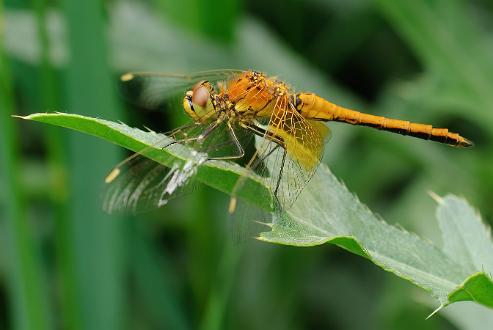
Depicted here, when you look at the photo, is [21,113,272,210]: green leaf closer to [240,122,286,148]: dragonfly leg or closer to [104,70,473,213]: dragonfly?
[104,70,473,213]: dragonfly

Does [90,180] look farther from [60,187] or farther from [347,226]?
[347,226]

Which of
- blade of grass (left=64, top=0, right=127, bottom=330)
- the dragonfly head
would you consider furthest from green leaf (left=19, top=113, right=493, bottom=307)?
Answer: blade of grass (left=64, top=0, right=127, bottom=330)

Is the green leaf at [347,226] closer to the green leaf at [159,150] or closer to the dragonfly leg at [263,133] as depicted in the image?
the green leaf at [159,150]

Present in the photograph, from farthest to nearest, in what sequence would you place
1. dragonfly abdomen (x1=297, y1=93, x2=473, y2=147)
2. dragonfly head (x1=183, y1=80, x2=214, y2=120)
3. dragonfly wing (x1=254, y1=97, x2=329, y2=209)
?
dragonfly abdomen (x1=297, y1=93, x2=473, y2=147)
dragonfly head (x1=183, y1=80, x2=214, y2=120)
dragonfly wing (x1=254, y1=97, x2=329, y2=209)

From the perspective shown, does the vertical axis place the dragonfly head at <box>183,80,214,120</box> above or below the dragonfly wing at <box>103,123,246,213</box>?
above

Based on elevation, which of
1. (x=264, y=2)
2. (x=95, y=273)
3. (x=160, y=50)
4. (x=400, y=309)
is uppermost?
(x=264, y=2)

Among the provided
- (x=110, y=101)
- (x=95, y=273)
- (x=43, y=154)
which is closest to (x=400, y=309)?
(x=95, y=273)

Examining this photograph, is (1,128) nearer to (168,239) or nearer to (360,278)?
(168,239)

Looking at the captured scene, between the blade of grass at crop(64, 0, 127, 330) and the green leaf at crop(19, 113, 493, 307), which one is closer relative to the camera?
the green leaf at crop(19, 113, 493, 307)
